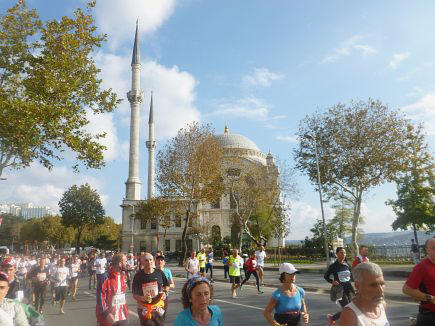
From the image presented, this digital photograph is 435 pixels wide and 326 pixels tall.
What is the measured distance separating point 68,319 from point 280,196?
1257 inches

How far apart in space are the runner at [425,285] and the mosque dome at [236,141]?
2719 inches

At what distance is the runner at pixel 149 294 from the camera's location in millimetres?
5734

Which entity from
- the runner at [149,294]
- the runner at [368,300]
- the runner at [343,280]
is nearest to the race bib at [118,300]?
the runner at [149,294]

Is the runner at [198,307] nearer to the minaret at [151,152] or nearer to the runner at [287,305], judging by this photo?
the runner at [287,305]

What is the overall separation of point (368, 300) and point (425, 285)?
2122 mm

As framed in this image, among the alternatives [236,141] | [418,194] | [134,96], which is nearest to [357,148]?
[418,194]

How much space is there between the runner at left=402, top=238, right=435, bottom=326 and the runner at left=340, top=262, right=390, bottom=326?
1.90 metres

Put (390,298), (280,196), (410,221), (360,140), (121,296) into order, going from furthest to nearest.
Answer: (280,196), (410,221), (360,140), (390,298), (121,296)

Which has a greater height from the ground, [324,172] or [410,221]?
[324,172]

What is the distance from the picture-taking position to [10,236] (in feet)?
307

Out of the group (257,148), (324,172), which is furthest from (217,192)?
(257,148)

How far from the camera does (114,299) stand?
5625 millimetres

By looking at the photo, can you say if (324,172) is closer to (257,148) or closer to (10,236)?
(257,148)

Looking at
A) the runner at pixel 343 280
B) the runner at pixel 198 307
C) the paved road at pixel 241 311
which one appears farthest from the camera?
the paved road at pixel 241 311
